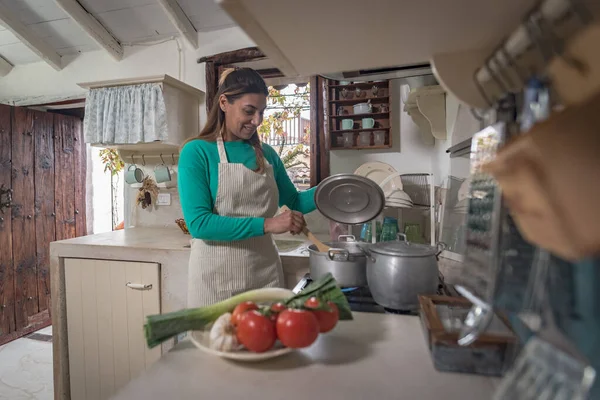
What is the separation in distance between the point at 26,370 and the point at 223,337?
96.1 inches

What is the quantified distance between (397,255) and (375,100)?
1.28 m

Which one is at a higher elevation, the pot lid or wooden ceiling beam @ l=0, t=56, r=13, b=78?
wooden ceiling beam @ l=0, t=56, r=13, b=78

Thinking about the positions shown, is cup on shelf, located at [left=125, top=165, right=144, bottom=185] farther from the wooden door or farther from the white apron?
the white apron

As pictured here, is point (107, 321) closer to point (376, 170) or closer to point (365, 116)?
point (376, 170)

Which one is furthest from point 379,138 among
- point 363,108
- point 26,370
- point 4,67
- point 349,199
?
point 4,67

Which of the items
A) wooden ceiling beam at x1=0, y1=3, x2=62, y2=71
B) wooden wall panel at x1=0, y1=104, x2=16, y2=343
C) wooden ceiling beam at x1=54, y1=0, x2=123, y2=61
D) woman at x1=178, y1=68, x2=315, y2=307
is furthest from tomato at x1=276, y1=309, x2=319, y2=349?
wooden wall panel at x1=0, y1=104, x2=16, y2=343

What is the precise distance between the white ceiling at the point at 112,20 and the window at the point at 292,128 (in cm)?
55

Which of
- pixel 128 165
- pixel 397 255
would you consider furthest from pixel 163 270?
pixel 397 255

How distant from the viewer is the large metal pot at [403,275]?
85 cm

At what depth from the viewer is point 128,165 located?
8.13ft

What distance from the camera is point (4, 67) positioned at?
272 cm

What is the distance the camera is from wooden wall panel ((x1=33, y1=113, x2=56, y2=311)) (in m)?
2.84

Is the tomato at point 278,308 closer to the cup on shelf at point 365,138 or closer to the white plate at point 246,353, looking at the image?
the white plate at point 246,353

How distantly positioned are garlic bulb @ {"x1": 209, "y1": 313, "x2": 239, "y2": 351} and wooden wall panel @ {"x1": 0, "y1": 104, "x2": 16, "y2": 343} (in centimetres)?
280
